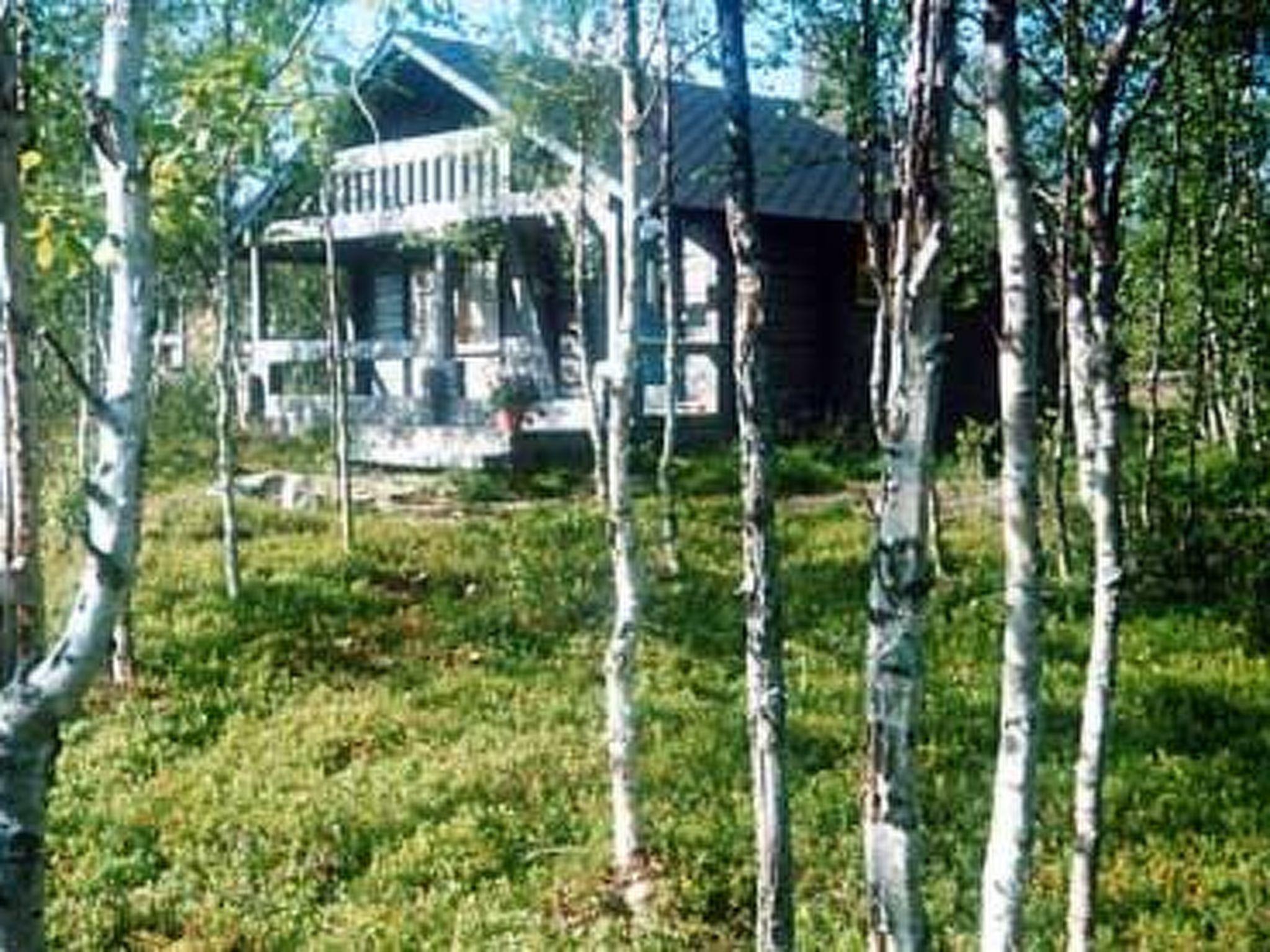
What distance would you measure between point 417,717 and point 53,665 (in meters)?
8.10

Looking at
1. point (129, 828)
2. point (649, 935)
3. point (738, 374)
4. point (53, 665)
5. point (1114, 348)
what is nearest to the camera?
point (53, 665)

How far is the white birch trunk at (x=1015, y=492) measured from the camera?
5223 millimetres

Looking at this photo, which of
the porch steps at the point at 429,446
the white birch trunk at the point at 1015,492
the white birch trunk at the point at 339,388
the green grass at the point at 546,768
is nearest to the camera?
the white birch trunk at the point at 1015,492

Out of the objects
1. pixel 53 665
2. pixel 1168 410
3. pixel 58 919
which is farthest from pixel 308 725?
pixel 1168 410

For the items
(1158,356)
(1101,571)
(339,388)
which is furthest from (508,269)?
(1101,571)

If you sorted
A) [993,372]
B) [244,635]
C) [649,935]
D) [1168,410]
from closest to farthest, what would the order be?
[649,935], [244,635], [1168,410], [993,372]

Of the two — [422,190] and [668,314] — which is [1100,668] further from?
[422,190]

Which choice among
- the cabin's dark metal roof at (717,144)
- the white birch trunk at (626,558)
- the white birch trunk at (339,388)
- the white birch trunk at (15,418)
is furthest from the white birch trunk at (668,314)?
the white birch trunk at (15,418)

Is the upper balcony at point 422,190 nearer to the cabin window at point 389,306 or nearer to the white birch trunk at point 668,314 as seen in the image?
the cabin window at point 389,306

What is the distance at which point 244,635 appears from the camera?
556 inches

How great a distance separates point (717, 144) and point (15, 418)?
24.6m

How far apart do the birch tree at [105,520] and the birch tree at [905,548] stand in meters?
2.21

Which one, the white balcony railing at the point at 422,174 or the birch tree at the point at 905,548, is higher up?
the white balcony railing at the point at 422,174

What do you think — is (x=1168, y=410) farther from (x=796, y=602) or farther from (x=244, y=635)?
(x=244, y=635)
